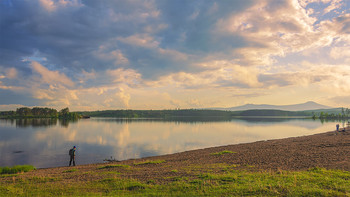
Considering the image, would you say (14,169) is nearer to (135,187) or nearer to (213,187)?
(135,187)

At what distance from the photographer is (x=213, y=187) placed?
34.0 feet

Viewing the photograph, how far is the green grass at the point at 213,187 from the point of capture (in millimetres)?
9383

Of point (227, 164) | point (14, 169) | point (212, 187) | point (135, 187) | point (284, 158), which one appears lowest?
point (14, 169)

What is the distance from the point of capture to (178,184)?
11.1 meters

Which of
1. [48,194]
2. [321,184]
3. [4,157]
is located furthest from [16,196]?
[4,157]

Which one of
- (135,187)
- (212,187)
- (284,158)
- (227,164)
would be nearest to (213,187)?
(212,187)

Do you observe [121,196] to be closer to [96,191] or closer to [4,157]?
[96,191]

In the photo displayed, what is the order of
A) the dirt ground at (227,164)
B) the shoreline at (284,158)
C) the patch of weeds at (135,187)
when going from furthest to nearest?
the shoreline at (284,158)
the dirt ground at (227,164)
the patch of weeds at (135,187)

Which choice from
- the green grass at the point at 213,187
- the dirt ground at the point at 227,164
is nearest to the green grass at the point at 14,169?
the dirt ground at the point at 227,164

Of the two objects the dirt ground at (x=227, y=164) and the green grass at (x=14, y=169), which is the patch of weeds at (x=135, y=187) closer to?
the dirt ground at (x=227, y=164)

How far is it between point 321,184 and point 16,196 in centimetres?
1501

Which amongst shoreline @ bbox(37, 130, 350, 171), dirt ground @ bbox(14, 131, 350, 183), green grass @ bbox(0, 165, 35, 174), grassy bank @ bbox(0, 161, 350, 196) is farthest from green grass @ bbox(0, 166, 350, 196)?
Answer: green grass @ bbox(0, 165, 35, 174)

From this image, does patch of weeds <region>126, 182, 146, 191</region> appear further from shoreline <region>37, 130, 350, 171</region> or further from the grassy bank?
shoreline <region>37, 130, 350, 171</region>

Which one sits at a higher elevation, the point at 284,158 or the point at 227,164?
the point at 284,158
